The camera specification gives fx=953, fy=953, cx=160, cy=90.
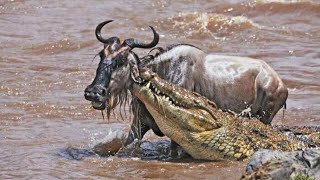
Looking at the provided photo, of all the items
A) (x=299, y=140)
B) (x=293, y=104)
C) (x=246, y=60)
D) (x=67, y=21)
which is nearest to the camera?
(x=299, y=140)

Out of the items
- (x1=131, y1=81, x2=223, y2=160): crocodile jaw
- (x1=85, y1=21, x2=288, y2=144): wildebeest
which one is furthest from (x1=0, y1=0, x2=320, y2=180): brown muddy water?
(x1=85, y1=21, x2=288, y2=144): wildebeest

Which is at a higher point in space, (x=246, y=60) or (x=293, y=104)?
(x=246, y=60)

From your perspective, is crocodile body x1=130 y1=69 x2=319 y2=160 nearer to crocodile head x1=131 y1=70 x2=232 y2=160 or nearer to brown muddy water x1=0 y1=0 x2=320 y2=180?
crocodile head x1=131 y1=70 x2=232 y2=160

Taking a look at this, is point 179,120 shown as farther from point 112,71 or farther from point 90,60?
point 90,60

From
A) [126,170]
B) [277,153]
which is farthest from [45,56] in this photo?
[277,153]

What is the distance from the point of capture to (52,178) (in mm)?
8172

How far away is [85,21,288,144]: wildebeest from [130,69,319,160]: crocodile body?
24cm

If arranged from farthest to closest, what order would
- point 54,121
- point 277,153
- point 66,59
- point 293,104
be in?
1. point 66,59
2. point 293,104
3. point 54,121
4. point 277,153

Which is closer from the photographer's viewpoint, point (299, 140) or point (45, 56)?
point (299, 140)

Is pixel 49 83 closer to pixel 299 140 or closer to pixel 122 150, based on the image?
pixel 122 150

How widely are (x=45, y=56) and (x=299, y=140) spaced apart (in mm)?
8036

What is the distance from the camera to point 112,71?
8406 mm

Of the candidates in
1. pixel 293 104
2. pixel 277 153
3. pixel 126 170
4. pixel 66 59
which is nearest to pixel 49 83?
pixel 66 59

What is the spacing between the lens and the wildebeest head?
8336 mm
